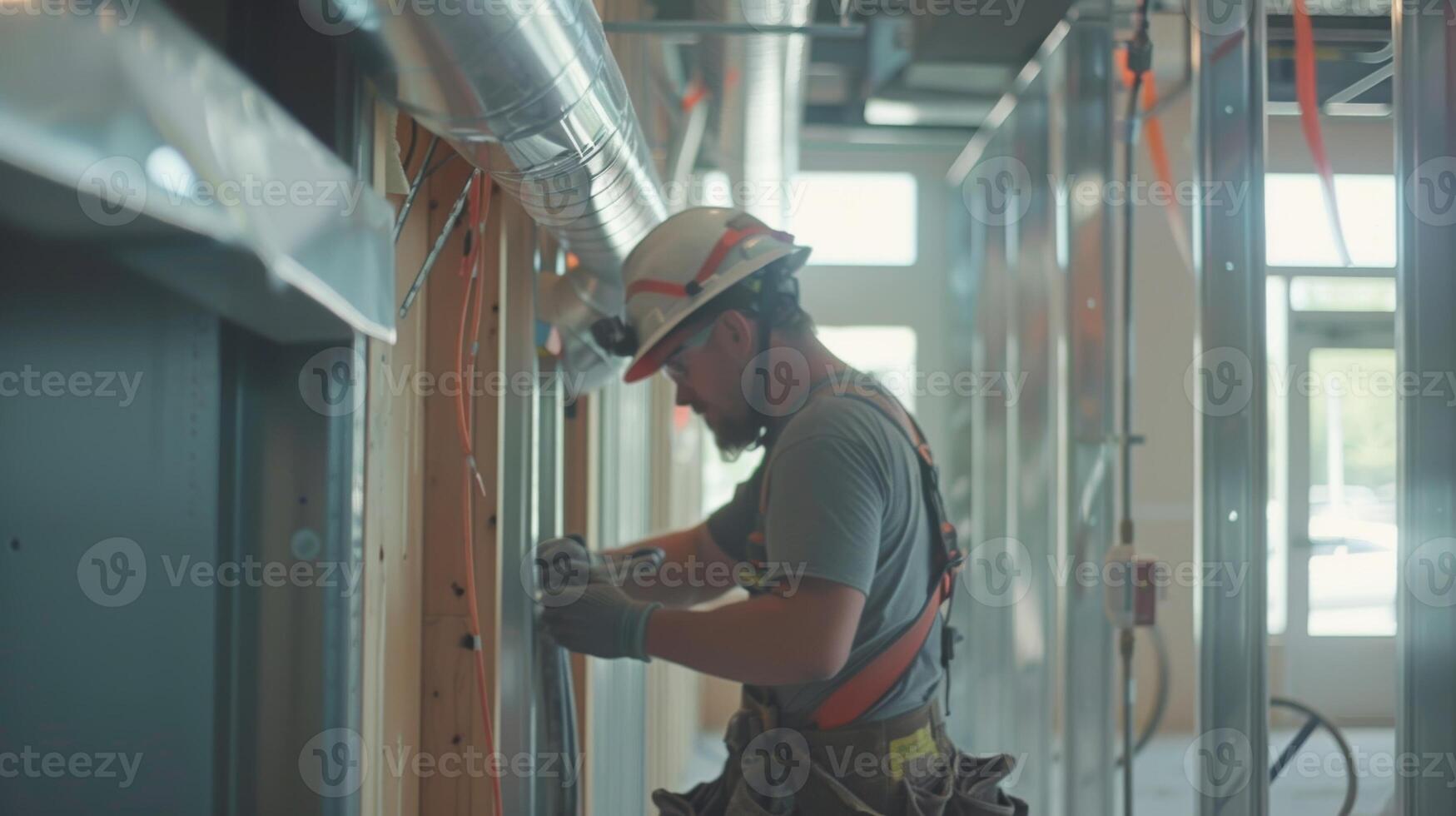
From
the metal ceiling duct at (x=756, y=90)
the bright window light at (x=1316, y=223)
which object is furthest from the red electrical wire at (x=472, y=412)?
the bright window light at (x=1316, y=223)

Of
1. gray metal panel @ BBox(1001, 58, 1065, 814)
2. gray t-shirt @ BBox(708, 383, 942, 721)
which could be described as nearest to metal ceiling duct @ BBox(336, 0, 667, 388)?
gray t-shirt @ BBox(708, 383, 942, 721)

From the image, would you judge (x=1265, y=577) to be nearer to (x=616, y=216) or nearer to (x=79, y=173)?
(x=616, y=216)

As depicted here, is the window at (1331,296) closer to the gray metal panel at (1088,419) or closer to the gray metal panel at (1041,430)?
the gray metal panel at (1041,430)

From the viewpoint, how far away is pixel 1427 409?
5.22ft

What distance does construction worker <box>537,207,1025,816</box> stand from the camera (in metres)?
1.44

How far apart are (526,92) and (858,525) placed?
2.33 feet

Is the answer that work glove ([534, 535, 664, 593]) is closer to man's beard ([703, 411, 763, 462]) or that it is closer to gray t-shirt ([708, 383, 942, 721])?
man's beard ([703, 411, 763, 462])

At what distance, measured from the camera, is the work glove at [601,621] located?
1537 mm

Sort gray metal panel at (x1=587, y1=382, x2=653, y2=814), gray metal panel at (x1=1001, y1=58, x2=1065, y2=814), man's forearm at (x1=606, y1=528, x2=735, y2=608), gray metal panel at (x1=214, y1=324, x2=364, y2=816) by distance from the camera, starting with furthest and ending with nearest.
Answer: gray metal panel at (x1=1001, y1=58, x2=1065, y2=814), gray metal panel at (x1=587, y1=382, x2=653, y2=814), man's forearm at (x1=606, y1=528, x2=735, y2=608), gray metal panel at (x1=214, y1=324, x2=364, y2=816)

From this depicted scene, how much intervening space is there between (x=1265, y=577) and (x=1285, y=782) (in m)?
3.57

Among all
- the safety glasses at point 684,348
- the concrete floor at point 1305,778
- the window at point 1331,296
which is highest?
the window at point 1331,296

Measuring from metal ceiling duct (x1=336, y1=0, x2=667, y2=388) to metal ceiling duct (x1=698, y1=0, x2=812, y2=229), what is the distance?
72 centimetres

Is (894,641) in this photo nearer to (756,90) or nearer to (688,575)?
(688,575)

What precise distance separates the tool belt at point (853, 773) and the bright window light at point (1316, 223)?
15.6 feet
